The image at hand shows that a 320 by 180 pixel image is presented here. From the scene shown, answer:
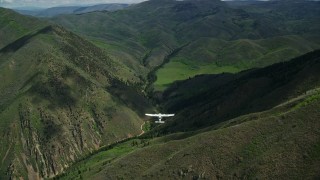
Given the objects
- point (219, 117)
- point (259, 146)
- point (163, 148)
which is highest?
point (259, 146)

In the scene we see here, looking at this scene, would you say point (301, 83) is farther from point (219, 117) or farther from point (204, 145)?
point (204, 145)

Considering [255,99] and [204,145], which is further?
[255,99]

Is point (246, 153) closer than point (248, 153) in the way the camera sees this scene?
No

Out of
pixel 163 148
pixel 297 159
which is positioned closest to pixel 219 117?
pixel 163 148

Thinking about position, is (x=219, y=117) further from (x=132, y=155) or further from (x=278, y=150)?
(x=278, y=150)

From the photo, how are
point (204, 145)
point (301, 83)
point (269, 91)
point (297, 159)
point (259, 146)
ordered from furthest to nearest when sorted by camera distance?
point (269, 91)
point (301, 83)
point (204, 145)
point (259, 146)
point (297, 159)

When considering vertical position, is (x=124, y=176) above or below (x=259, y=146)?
below

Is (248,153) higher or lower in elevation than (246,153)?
higher

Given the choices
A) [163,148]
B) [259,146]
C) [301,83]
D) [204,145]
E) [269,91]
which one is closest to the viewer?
[259,146]
